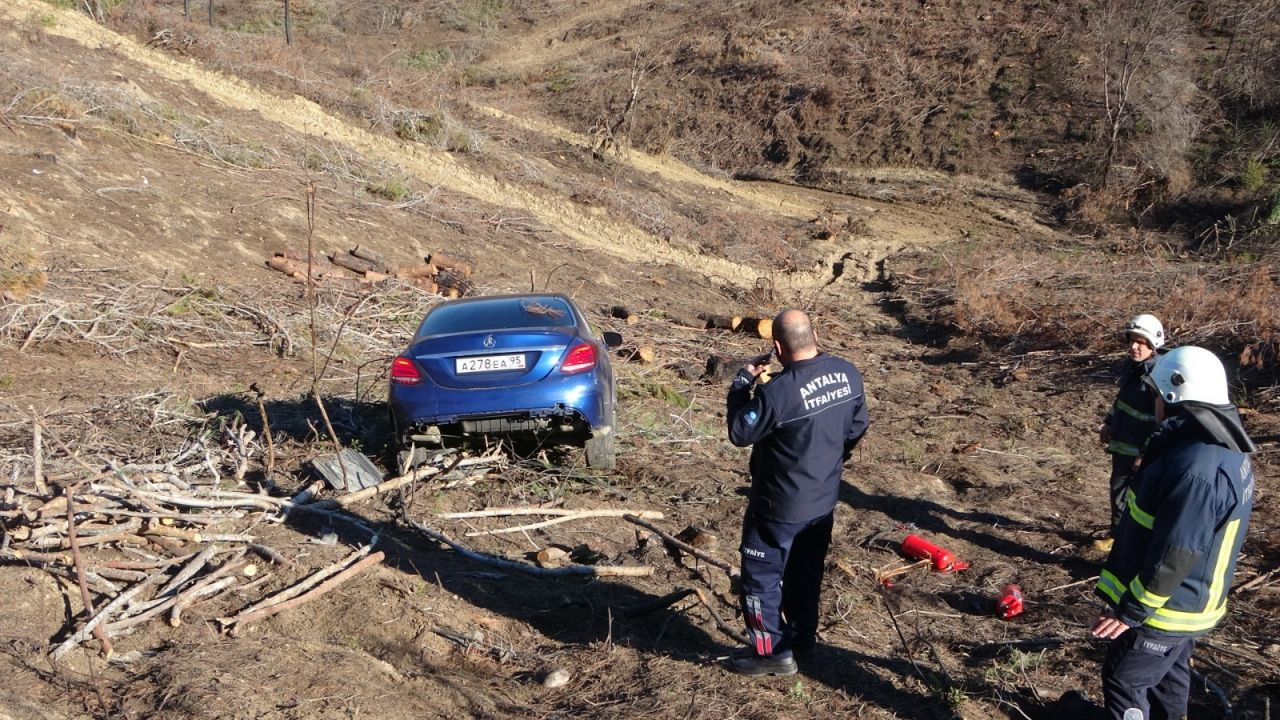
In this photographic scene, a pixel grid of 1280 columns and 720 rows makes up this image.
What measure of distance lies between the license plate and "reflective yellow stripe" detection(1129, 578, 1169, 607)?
4194 millimetres

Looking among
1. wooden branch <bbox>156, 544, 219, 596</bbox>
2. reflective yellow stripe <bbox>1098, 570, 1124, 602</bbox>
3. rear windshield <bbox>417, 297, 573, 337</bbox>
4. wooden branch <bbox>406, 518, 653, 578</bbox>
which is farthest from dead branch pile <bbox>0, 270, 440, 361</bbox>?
reflective yellow stripe <bbox>1098, 570, 1124, 602</bbox>

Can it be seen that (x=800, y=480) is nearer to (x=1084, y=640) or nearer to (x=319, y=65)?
(x=1084, y=640)

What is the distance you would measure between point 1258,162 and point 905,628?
20596 mm

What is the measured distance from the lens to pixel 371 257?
44.8 feet

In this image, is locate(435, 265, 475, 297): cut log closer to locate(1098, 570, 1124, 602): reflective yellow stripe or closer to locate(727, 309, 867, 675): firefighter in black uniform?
locate(727, 309, 867, 675): firefighter in black uniform

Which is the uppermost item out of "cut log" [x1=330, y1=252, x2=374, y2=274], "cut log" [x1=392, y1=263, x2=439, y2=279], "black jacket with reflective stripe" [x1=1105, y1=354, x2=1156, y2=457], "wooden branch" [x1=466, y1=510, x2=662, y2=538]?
"black jacket with reflective stripe" [x1=1105, y1=354, x2=1156, y2=457]

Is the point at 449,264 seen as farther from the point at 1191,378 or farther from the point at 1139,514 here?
the point at 1191,378

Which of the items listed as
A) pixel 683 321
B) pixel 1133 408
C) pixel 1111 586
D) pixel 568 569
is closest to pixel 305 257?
pixel 683 321

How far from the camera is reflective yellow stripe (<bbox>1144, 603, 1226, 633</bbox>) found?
11.2 feet

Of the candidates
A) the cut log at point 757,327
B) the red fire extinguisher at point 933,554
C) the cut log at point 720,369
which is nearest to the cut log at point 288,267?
the cut log at point 720,369

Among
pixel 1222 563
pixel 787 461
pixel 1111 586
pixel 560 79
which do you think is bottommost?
pixel 1111 586

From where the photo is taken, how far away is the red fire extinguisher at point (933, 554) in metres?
6.27

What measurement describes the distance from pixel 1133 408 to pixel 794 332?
311 cm

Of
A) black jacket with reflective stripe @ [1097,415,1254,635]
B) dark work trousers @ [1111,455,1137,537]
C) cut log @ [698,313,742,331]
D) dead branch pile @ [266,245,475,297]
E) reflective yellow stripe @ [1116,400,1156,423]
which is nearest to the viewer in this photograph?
black jacket with reflective stripe @ [1097,415,1254,635]
